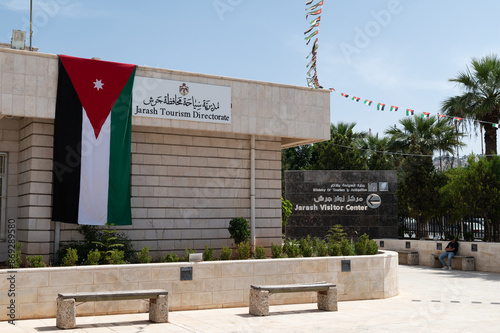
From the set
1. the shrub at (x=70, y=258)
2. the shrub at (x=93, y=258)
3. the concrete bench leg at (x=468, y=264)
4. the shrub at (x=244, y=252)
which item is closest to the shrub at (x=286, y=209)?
the concrete bench leg at (x=468, y=264)

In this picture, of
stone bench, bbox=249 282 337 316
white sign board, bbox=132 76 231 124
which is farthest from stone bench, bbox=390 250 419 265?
stone bench, bbox=249 282 337 316

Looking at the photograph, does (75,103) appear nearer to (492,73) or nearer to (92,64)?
(92,64)

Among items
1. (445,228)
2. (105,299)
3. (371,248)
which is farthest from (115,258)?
(445,228)

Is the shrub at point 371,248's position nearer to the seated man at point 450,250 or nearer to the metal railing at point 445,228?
the seated man at point 450,250

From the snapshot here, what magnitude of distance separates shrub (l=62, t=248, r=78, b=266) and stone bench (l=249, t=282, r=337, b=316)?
4.10 meters

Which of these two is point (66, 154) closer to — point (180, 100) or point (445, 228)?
point (180, 100)

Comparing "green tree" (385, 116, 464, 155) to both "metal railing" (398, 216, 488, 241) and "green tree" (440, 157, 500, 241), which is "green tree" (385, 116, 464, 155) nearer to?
"metal railing" (398, 216, 488, 241)

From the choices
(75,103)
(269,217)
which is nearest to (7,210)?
(75,103)

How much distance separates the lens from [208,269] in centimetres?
1293

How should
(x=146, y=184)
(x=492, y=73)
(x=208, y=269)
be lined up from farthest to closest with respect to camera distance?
(x=492, y=73) < (x=146, y=184) < (x=208, y=269)

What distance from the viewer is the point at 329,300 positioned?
1273 cm

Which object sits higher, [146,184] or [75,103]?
[75,103]

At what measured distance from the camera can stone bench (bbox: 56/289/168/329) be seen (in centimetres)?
1032

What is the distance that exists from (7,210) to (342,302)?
29.6 feet
